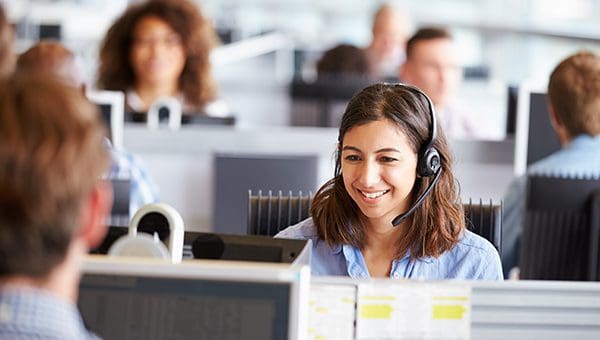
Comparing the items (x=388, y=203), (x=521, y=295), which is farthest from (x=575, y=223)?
(x=521, y=295)

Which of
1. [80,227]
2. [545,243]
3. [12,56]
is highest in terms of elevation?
[12,56]

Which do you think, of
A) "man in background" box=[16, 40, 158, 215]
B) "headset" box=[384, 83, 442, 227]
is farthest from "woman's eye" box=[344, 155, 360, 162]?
"man in background" box=[16, 40, 158, 215]

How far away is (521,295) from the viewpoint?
142 centimetres

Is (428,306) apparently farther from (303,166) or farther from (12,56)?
(303,166)

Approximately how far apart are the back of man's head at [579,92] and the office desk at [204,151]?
0.66 metres

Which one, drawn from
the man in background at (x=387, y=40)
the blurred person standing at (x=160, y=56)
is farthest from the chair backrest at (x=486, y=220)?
the man in background at (x=387, y=40)

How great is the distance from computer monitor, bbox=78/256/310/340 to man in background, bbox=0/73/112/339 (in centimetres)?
24

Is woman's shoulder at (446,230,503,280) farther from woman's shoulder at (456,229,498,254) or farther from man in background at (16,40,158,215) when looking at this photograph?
man in background at (16,40,158,215)

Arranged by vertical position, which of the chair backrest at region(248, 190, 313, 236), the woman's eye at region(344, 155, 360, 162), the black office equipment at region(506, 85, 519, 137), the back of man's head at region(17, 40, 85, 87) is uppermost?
the back of man's head at region(17, 40, 85, 87)

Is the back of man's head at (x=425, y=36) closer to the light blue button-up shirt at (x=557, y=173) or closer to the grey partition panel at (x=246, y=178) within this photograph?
the grey partition panel at (x=246, y=178)

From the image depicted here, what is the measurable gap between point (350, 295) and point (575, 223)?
1331 mm

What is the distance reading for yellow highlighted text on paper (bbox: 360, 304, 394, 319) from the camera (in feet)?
4.53

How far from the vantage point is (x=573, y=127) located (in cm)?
292

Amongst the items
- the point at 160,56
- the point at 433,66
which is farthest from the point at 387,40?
the point at 160,56
